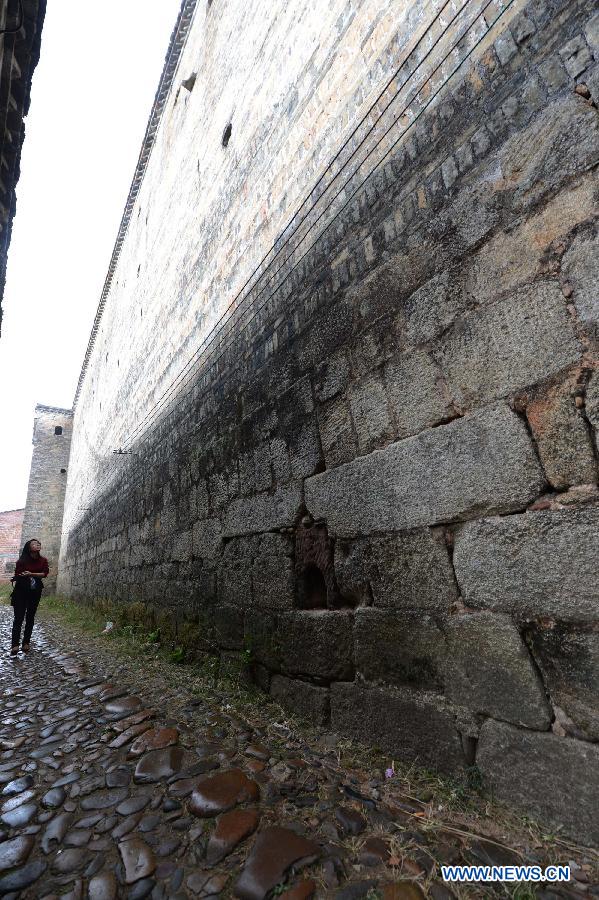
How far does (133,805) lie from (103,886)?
40 cm

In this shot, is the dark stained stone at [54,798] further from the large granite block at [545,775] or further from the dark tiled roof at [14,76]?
the dark tiled roof at [14,76]

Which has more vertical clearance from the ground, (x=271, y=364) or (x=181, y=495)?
(x=271, y=364)

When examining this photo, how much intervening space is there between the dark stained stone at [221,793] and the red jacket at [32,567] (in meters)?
4.77

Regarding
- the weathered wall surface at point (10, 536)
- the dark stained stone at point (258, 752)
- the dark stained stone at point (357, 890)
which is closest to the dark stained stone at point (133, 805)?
the dark stained stone at point (258, 752)

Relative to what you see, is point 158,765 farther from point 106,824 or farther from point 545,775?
point 545,775

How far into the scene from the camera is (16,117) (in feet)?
11.9

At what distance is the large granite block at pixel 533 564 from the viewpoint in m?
1.31

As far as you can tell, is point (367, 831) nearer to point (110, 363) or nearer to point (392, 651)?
point (392, 651)

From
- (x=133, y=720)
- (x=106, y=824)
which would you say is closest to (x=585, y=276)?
(x=106, y=824)

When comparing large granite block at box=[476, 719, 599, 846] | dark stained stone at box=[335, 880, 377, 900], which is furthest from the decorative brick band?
dark stained stone at box=[335, 880, 377, 900]

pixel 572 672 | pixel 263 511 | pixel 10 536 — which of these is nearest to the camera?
pixel 572 672

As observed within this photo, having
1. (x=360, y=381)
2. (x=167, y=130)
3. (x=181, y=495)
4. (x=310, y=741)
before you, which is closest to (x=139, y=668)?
(x=181, y=495)

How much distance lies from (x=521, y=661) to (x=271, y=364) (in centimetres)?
222

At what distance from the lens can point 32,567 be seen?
18.4 ft
